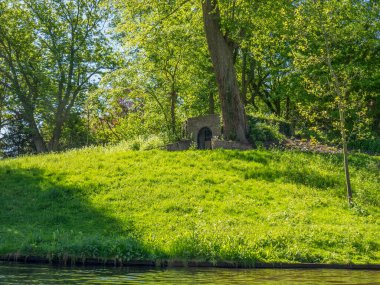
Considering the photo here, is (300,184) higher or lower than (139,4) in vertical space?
lower

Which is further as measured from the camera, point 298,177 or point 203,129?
point 203,129

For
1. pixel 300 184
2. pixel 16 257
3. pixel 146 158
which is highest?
pixel 146 158

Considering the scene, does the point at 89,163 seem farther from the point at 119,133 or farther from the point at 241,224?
the point at 119,133

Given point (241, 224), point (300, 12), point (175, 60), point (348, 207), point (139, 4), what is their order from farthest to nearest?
point (175, 60), point (139, 4), point (300, 12), point (348, 207), point (241, 224)

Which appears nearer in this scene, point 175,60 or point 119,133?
point 175,60

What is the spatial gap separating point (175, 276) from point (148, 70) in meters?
26.6

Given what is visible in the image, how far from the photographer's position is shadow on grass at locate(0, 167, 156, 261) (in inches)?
520

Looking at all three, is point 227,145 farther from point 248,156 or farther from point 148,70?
point 148,70

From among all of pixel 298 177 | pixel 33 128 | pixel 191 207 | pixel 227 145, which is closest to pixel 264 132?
pixel 227 145

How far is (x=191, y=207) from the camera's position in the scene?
17.2 metres

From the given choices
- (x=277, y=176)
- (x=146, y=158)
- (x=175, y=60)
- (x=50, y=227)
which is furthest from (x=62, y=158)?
(x=175, y=60)

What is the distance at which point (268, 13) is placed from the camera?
24.5 m

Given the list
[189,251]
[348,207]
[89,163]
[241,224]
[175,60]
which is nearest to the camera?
[189,251]

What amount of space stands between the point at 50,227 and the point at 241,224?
5896 mm
